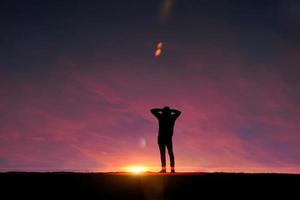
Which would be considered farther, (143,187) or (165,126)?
(165,126)

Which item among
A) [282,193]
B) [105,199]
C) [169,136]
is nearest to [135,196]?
[105,199]

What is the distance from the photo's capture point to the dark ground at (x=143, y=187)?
10.8 m

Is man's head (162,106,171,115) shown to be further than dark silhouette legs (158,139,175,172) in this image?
No

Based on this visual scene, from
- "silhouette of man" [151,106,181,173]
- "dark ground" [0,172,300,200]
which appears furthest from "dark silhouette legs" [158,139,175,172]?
"dark ground" [0,172,300,200]

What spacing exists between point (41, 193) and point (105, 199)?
5.53 feet

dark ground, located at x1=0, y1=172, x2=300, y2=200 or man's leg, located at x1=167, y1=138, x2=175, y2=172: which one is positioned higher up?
man's leg, located at x1=167, y1=138, x2=175, y2=172

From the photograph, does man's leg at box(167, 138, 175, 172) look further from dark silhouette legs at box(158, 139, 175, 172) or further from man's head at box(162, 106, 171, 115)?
man's head at box(162, 106, 171, 115)

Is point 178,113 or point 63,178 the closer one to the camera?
point 63,178

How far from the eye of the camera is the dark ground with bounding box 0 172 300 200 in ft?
35.4

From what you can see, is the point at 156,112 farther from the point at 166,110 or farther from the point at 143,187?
the point at 143,187

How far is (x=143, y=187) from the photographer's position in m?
11.5

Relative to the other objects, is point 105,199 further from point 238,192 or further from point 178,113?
point 178,113

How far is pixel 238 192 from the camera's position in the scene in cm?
1137

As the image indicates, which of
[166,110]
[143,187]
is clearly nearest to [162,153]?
[166,110]
